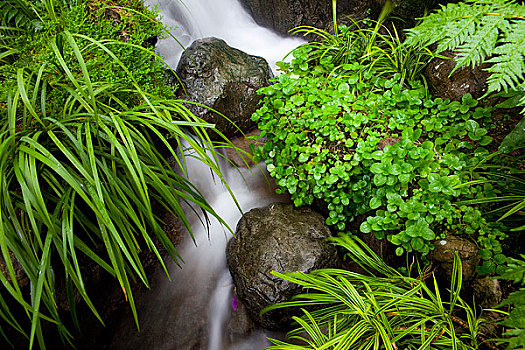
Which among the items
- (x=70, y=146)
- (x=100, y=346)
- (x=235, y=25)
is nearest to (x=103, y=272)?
(x=100, y=346)

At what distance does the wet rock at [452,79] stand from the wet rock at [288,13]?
8.48 ft

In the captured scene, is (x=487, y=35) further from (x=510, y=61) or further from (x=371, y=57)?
(x=371, y=57)

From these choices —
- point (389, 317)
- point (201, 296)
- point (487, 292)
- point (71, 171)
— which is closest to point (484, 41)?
point (487, 292)

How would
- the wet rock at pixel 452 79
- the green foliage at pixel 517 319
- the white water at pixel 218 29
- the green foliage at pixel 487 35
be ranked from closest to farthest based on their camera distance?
1. the green foliage at pixel 517 319
2. the green foliage at pixel 487 35
3. the wet rock at pixel 452 79
4. the white water at pixel 218 29

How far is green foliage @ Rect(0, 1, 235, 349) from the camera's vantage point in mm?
1235

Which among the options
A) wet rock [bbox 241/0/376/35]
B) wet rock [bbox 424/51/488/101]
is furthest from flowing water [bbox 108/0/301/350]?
wet rock [bbox 241/0/376/35]

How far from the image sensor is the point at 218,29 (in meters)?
4.05

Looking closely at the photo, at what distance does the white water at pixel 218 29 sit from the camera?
3.45 metres

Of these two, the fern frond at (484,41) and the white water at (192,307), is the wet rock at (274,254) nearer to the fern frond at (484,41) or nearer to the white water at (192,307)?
the white water at (192,307)

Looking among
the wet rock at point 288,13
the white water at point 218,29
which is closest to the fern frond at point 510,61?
the white water at point 218,29

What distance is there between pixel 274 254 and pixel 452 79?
1.72 meters

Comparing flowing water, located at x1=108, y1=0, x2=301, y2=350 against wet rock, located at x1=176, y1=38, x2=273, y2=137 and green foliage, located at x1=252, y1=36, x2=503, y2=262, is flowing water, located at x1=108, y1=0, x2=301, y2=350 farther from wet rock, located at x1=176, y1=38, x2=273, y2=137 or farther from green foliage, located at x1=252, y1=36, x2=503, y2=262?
green foliage, located at x1=252, y1=36, x2=503, y2=262

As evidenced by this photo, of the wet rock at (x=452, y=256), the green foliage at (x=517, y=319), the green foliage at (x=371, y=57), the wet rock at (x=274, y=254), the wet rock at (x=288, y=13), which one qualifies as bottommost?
the wet rock at (x=452, y=256)

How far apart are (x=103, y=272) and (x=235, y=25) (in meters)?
3.74
